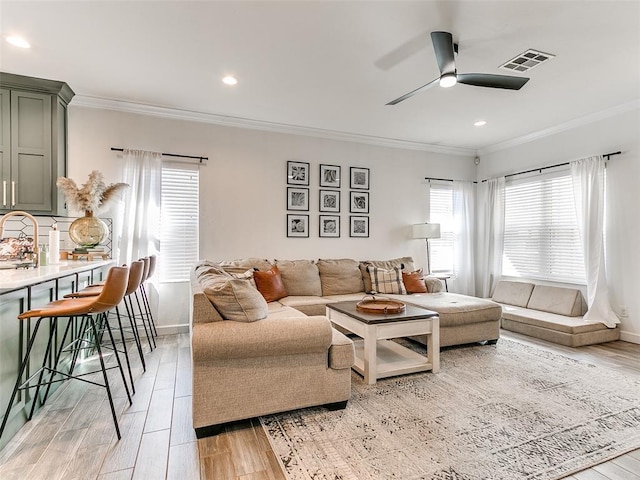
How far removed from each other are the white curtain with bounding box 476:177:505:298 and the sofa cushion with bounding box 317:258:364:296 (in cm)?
251

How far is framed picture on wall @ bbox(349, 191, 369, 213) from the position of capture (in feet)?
17.4

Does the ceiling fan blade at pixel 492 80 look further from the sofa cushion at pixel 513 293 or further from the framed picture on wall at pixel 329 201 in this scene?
the sofa cushion at pixel 513 293

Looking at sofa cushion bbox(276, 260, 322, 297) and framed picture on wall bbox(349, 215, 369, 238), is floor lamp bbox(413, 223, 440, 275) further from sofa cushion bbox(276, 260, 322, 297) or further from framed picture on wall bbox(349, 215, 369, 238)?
sofa cushion bbox(276, 260, 322, 297)

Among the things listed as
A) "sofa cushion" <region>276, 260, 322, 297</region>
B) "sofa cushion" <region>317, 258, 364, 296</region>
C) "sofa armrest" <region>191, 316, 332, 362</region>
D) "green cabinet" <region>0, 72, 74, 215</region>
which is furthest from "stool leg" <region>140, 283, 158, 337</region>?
"sofa armrest" <region>191, 316, 332, 362</region>

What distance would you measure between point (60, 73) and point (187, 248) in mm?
2241

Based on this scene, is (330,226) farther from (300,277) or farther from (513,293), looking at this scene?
(513,293)

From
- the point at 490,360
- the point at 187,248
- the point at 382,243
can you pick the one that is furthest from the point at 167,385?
the point at 382,243

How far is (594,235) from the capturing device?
4219 millimetres

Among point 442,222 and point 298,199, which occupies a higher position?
point 298,199

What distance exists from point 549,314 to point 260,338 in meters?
4.20

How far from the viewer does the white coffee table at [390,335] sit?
279 cm

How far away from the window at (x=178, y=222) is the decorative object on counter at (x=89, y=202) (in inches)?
27.4

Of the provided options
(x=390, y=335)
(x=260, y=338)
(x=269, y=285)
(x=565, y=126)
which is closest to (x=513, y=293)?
(x=565, y=126)

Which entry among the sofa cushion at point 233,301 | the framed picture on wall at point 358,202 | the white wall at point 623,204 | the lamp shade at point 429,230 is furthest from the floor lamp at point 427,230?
the sofa cushion at point 233,301
